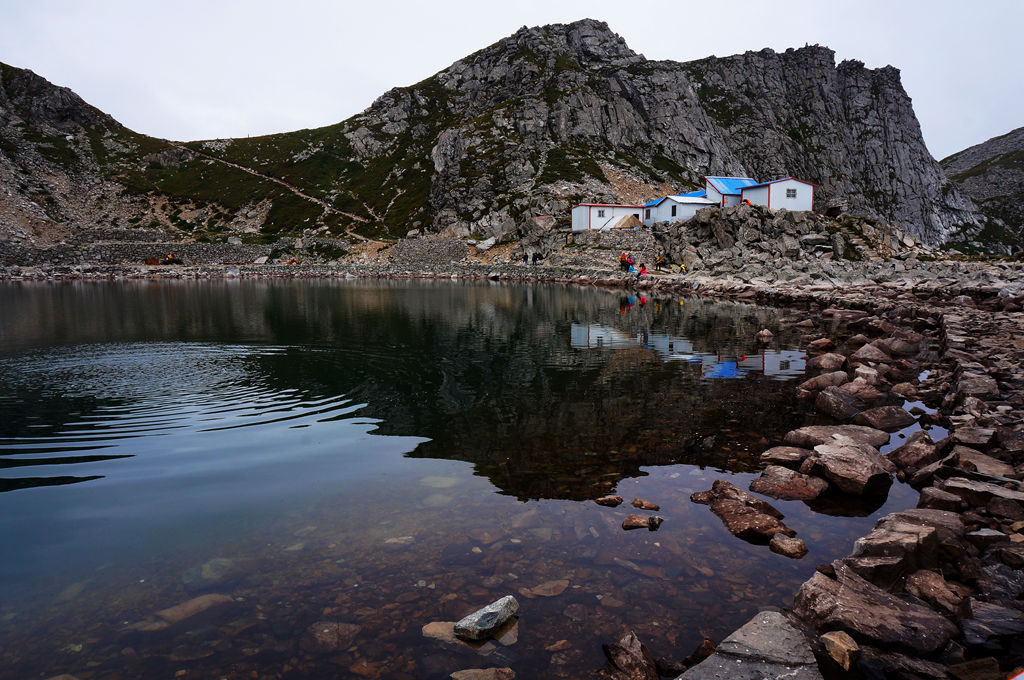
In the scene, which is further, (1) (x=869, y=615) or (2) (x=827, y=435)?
(2) (x=827, y=435)

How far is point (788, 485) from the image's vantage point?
37.2 ft

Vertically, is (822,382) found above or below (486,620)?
above

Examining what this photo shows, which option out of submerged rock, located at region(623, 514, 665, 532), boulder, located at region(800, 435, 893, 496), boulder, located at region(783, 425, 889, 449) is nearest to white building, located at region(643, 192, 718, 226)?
boulder, located at region(783, 425, 889, 449)

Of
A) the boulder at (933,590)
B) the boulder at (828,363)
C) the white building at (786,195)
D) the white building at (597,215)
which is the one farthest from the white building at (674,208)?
the boulder at (933,590)

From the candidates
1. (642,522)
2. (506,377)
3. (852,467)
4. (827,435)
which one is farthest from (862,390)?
(506,377)

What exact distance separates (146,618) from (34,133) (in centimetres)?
22735

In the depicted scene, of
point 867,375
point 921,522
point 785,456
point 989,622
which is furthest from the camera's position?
point 867,375

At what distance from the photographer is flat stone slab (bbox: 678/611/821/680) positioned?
18.4 ft

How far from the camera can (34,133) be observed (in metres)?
170

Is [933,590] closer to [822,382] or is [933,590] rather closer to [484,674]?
[484,674]

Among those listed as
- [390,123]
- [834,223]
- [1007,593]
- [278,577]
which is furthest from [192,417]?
[390,123]

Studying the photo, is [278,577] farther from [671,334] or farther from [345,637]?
[671,334]

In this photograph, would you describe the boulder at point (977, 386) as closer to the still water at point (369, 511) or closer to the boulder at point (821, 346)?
the still water at point (369, 511)

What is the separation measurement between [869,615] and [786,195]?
9825 centimetres
